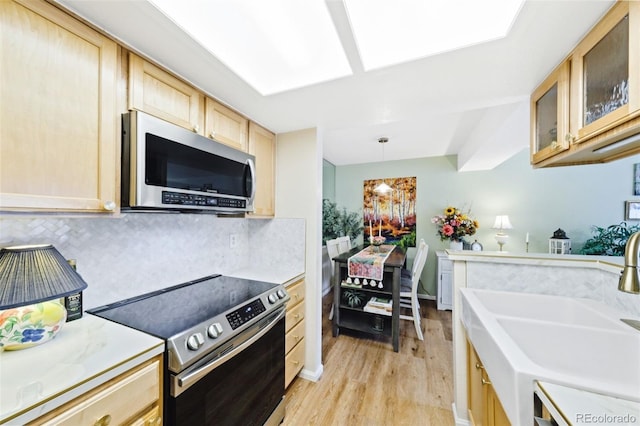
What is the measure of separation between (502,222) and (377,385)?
9.54 feet

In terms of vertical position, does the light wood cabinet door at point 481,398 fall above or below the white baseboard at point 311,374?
above

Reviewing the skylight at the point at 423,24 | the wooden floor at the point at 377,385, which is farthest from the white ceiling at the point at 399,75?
the wooden floor at the point at 377,385

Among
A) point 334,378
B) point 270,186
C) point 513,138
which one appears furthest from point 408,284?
point 270,186

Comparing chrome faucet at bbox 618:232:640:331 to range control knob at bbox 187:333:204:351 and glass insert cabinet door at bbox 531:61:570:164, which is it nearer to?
glass insert cabinet door at bbox 531:61:570:164

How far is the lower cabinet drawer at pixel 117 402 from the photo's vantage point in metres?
0.66

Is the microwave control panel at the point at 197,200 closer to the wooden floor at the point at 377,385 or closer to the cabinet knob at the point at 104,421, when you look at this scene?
the cabinet knob at the point at 104,421

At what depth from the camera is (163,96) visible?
1204mm

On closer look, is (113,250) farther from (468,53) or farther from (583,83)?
(583,83)

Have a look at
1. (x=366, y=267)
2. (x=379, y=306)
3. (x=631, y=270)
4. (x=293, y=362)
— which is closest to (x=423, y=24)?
(x=631, y=270)

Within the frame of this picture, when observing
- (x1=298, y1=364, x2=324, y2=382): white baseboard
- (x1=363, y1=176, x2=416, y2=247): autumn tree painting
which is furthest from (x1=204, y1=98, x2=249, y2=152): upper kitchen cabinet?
(x1=363, y1=176, x2=416, y2=247): autumn tree painting

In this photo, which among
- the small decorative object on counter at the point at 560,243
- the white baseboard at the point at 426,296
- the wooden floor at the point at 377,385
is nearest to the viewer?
the wooden floor at the point at 377,385

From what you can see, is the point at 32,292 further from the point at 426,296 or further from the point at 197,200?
the point at 426,296

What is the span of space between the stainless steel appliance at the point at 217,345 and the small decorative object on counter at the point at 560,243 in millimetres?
3816

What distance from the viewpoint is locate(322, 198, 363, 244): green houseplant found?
390 cm
